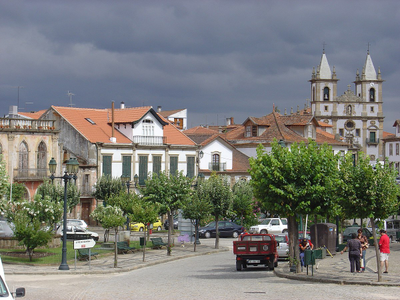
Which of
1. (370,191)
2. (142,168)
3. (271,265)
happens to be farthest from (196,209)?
(142,168)

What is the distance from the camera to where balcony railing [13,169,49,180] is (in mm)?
52875

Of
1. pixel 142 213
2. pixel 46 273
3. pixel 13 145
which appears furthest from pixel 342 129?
pixel 46 273

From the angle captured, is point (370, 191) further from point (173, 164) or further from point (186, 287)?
point (173, 164)

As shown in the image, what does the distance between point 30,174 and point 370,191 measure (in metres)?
37.3

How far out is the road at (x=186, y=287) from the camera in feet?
63.4

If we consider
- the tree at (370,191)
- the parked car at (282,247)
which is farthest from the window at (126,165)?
the tree at (370,191)

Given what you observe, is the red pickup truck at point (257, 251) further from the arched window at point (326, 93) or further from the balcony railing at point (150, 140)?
the arched window at point (326, 93)

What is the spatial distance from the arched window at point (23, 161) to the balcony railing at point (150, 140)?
12319 millimetres

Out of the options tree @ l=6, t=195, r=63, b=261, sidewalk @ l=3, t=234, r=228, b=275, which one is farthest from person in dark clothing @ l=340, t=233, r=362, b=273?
tree @ l=6, t=195, r=63, b=261

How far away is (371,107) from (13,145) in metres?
83.5

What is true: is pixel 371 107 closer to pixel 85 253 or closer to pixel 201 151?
pixel 201 151

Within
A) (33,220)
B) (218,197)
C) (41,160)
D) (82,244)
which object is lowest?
(82,244)

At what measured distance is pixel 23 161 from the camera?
2108 inches

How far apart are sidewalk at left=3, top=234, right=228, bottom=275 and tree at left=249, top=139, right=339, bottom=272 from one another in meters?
8.02
